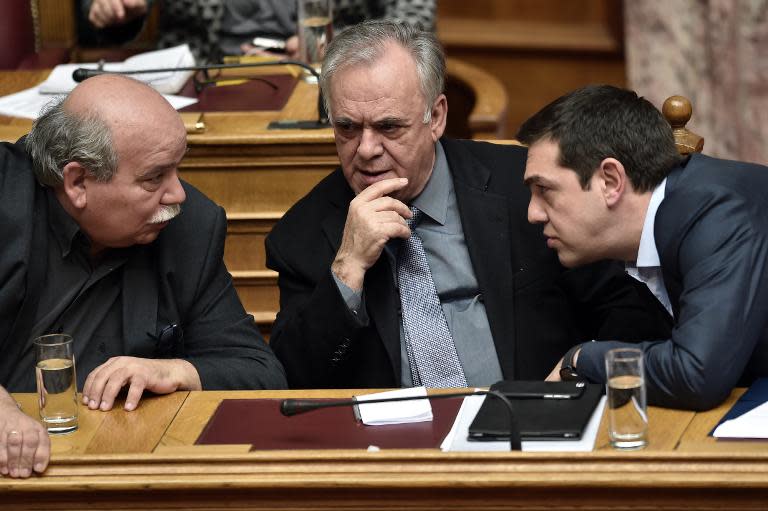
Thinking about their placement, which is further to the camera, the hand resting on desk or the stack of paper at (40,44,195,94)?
the stack of paper at (40,44,195,94)

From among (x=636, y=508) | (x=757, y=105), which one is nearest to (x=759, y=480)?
(x=636, y=508)

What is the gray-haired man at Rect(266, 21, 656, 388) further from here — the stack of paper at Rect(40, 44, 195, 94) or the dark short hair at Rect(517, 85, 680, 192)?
the stack of paper at Rect(40, 44, 195, 94)

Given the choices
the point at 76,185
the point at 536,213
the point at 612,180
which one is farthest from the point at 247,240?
the point at 612,180

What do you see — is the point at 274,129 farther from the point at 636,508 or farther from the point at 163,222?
the point at 636,508

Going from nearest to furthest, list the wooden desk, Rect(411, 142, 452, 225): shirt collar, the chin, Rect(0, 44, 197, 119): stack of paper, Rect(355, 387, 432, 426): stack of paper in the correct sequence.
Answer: the wooden desk < Rect(355, 387, 432, 426): stack of paper < the chin < Rect(411, 142, 452, 225): shirt collar < Rect(0, 44, 197, 119): stack of paper

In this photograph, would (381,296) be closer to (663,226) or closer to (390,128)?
(390,128)

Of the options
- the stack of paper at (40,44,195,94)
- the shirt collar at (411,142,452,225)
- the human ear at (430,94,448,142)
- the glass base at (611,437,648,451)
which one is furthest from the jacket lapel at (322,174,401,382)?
the stack of paper at (40,44,195,94)

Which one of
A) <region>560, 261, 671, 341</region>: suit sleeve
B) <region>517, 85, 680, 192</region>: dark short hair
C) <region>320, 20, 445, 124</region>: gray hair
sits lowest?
<region>560, 261, 671, 341</region>: suit sleeve

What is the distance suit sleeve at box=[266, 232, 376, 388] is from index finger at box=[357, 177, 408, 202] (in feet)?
0.54

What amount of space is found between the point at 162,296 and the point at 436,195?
59 centimetres

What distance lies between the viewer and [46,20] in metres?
4.52

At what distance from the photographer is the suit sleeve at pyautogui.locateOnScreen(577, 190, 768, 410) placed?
7.11ft

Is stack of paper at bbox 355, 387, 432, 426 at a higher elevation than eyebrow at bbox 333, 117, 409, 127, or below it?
below

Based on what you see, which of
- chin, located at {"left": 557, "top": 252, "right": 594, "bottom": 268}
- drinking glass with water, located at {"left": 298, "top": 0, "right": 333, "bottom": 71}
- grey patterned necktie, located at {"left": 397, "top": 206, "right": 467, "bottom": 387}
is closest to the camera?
chin, located at {"left": 557, "top": 252, "right": 594, "bottom": 268}
